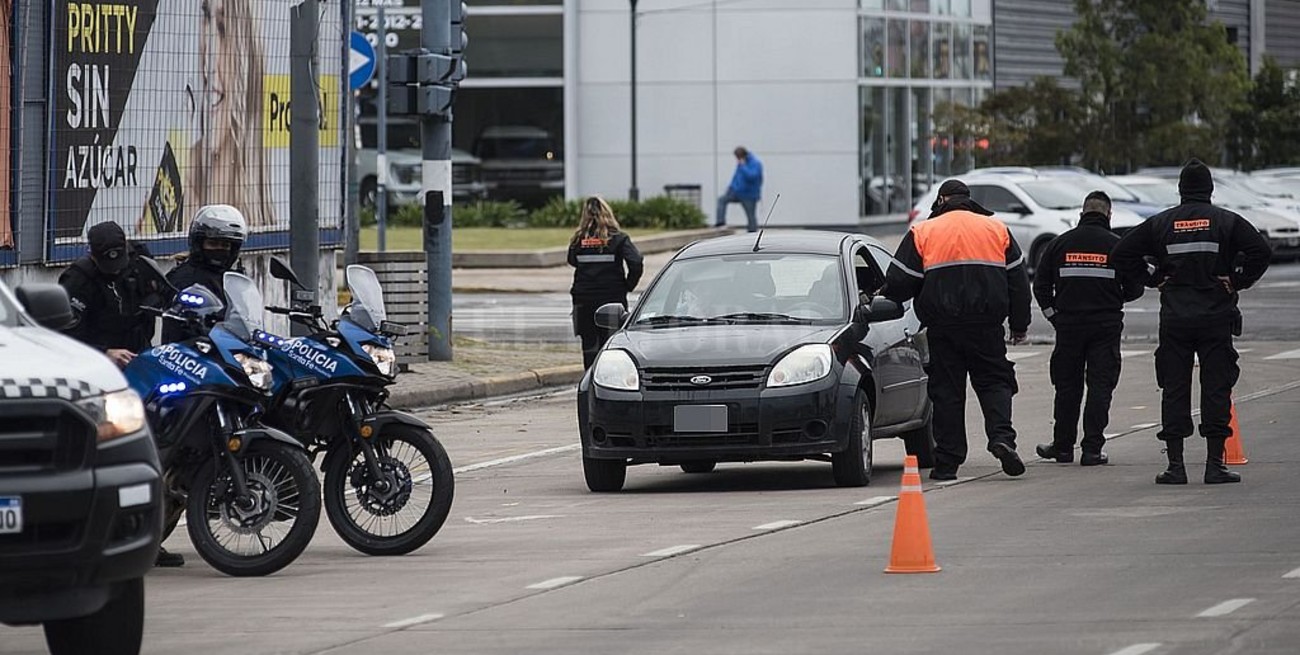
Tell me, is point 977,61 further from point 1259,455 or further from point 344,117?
point 1259,455

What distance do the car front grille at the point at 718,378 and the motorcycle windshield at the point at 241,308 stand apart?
3.35m

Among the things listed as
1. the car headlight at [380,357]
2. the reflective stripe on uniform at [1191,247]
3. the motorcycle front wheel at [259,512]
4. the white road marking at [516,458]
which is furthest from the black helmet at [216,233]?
the reflective stripe on uniform at [1191,247]

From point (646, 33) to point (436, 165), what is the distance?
83.7 ft

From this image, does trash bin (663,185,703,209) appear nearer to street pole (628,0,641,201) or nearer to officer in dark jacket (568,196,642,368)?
street pole (628,0,641,201)

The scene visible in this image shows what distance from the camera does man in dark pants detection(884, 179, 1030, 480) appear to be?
1418 cm

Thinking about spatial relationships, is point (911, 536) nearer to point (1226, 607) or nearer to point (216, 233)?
point (1226, 607)

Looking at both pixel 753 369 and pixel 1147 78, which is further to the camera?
pixel 1147 78

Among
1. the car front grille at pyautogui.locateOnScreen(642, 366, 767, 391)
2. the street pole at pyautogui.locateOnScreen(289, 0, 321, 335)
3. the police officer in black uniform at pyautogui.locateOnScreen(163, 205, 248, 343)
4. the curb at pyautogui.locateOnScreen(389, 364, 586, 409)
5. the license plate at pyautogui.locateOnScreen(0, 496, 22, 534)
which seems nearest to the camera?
the license plate at pyautogui.locateOnScreen(0, 496, 22, 534)

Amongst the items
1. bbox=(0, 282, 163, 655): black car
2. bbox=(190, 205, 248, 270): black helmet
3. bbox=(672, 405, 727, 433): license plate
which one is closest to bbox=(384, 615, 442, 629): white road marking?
bbox=(0, 282, 163, 655): black car

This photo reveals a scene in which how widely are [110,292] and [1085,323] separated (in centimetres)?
630

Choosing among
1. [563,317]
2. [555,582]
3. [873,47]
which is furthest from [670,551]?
[873,47]

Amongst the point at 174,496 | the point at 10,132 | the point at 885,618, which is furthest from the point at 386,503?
the point at 10,132

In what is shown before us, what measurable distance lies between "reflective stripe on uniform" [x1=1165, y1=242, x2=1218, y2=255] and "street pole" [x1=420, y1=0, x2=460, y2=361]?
10224mm

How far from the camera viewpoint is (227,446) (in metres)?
10.6
